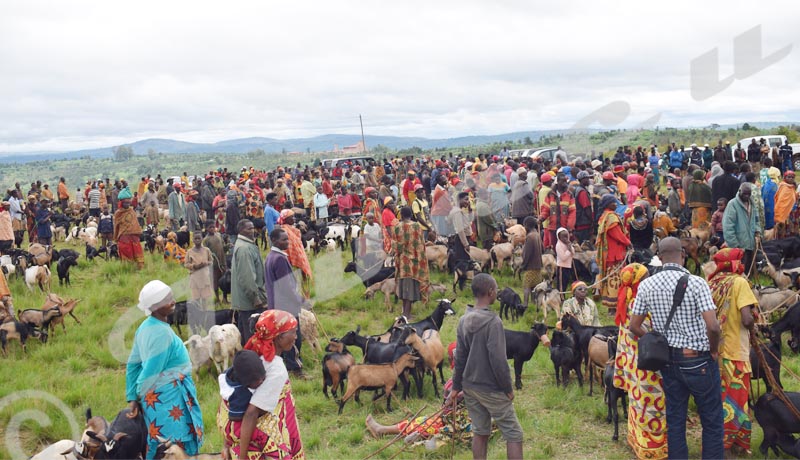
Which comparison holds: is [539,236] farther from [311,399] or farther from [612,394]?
[311,399]

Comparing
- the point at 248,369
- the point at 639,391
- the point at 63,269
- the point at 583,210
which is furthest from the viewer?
the point at 63,269

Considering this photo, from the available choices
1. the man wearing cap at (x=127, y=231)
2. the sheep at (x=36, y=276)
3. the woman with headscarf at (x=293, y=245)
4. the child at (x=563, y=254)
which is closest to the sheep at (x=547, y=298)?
the child at (x=563, y=254)

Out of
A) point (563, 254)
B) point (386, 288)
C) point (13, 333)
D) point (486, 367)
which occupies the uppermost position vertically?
point (486, 367)

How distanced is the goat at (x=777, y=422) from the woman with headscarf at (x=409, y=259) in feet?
17.3

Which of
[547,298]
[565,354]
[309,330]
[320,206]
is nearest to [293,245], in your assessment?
[309,330]

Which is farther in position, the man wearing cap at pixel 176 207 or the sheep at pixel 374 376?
the man wearing cap at pixel 176 207

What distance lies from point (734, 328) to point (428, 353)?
328 centimetres

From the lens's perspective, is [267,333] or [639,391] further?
[639,391]

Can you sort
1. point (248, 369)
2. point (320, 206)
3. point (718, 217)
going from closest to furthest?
1. point (248, 369)
2. point (718, 217)
3. point (320, 206)

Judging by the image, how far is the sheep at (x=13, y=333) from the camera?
884 cm

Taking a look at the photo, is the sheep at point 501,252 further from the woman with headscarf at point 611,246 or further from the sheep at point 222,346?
the sheep at point 222,346

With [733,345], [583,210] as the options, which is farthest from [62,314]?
[733,345]

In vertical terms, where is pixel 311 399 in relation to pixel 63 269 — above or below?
below

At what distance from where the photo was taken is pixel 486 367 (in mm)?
4477
